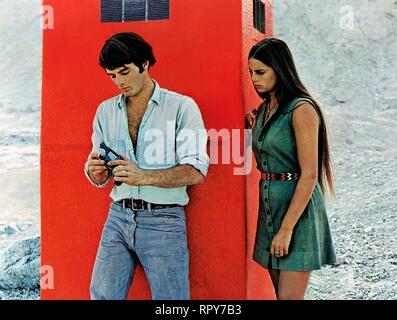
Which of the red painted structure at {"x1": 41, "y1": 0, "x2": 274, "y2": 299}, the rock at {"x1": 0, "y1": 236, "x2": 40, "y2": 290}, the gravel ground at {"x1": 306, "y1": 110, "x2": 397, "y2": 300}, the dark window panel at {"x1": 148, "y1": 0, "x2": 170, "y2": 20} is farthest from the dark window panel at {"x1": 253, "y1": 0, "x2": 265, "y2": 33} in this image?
the rock at {"x1": 0, "y1": 236, "x2": 40, "y2": 290}

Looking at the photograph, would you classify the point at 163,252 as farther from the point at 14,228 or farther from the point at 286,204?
the point at 14,228

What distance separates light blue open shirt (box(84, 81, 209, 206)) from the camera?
2611 mm

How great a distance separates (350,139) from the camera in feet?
19.1

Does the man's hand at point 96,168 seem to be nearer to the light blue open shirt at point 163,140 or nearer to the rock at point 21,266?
the light blue open shirt at point 163,140

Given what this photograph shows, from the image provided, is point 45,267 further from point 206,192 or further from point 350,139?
point 350,139

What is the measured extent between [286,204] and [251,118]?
454mm

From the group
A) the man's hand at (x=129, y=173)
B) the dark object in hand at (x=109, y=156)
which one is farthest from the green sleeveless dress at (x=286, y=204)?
the dark object in hand at (x=109, y=156)

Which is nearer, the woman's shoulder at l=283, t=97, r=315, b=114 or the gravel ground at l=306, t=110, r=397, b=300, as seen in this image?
the woman's shoulder at l=283, t=97, r=315, b=114

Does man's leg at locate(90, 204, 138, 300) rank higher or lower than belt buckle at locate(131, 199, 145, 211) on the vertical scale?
lower

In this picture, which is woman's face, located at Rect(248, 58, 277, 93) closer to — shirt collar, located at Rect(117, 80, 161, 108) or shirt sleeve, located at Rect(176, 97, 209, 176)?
shirt sleeve, located at Rect(176, 97, 209, 176)

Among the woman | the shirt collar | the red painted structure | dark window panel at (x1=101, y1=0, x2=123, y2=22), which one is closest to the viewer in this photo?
the woman

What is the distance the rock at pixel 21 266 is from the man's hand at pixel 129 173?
1991 millimetres

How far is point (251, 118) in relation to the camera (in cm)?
275

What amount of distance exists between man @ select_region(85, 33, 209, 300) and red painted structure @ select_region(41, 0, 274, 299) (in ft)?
0.63
